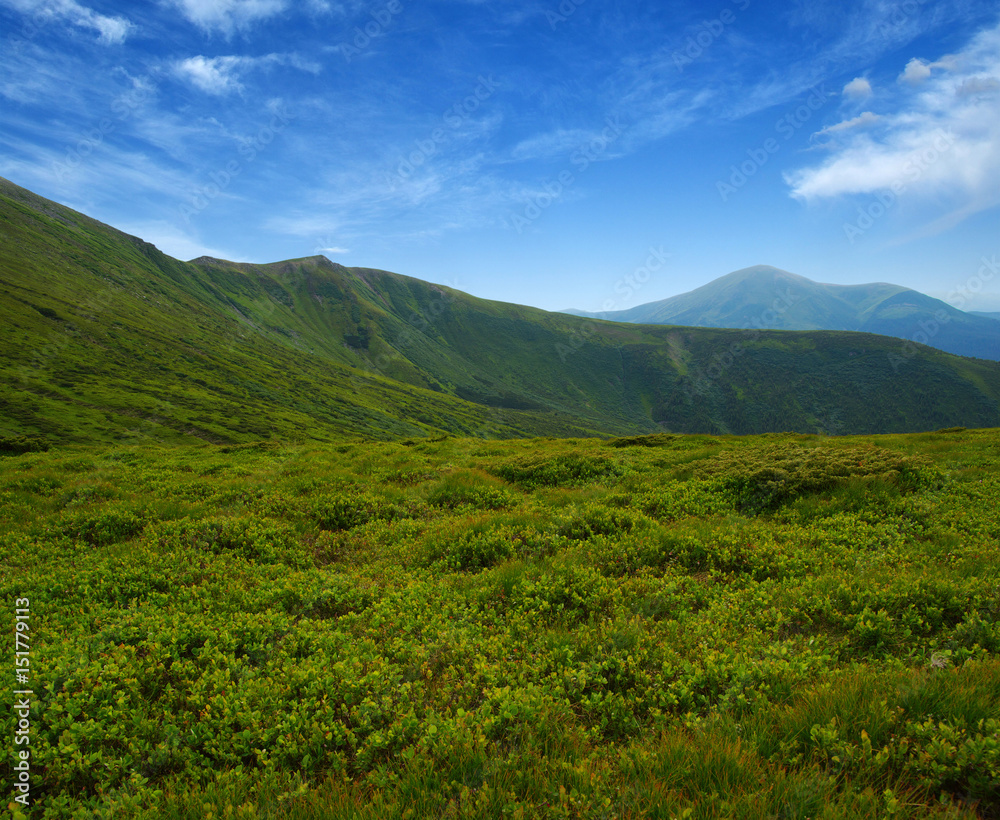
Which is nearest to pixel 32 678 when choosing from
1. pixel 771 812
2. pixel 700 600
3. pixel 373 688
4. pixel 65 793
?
pixel 65 793

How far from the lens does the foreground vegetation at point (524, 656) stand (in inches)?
150

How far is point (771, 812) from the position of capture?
341cm

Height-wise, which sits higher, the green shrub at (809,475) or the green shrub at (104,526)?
the green shrub at (809,475)

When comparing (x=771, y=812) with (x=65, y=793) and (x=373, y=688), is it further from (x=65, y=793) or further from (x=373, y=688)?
(x=65, y=793)

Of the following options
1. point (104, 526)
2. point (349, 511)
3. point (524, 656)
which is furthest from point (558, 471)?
point (104, 526)

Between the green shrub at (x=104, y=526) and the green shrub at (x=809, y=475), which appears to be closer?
the green shrub at (x=104, y=526)

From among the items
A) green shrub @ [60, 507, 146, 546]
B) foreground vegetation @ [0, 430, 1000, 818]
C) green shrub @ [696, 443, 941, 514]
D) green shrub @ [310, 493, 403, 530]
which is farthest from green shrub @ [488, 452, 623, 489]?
green shrub @ [60, 507, 146, 546]

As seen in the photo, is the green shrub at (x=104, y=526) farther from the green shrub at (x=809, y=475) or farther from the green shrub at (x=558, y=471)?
the green shrub at (x=809, y=475)

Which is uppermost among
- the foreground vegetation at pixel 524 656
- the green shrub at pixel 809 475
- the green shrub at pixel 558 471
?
the green shrub at pixel 809 475

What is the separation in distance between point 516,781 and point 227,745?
3.15m

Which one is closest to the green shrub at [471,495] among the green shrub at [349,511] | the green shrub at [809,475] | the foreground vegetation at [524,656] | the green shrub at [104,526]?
the foreground vegetation at [524,656]

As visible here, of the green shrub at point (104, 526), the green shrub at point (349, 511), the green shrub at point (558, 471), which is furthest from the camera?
the green shrub at point (558, 471)

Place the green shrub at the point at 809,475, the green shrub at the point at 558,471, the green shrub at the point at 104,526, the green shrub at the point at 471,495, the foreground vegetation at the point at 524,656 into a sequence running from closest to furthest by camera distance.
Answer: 1. the foreground vegetation at the point at 524,656
2. the green shrub at the point at 104,526
3. the green shrub at the point at 809,475
4. the green shrub at the point at 471,495
5. the green shrub at the point at 558,471

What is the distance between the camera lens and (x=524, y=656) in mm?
6105
